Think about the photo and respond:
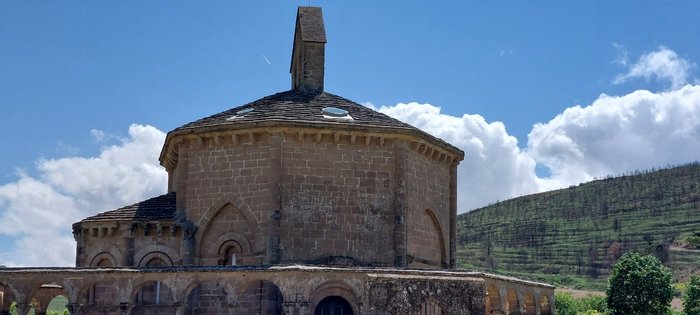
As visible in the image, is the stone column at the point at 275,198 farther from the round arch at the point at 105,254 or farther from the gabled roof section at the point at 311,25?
the gabled roof section at the point at 311,25

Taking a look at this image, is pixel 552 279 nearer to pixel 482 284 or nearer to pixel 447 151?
pixel 447 151

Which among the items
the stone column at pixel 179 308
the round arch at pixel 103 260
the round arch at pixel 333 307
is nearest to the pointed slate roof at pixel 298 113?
the round arch at pixel 103 260

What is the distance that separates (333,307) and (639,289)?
107ft

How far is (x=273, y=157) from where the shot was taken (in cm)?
2603

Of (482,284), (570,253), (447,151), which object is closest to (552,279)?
(570,253)

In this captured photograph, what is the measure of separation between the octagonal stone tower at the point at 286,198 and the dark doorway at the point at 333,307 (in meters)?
2.39

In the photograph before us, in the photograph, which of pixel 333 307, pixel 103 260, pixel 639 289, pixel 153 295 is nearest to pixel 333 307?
pixel 333 307

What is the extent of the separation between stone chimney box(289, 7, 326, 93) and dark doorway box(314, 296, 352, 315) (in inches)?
404

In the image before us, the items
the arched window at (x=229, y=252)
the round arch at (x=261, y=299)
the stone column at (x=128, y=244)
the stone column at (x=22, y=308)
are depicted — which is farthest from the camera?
the stone column at (x=128, y=244)

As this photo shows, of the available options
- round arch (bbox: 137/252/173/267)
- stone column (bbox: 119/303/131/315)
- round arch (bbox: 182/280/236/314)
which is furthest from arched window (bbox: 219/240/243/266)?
stone column (bbox: 119/303/131/315)

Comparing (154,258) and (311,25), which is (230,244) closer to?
(154,258)

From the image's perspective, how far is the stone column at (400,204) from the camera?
26312 millimetres

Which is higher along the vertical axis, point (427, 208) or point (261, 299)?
point (427, 208)

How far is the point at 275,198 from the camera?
84.4 feet
